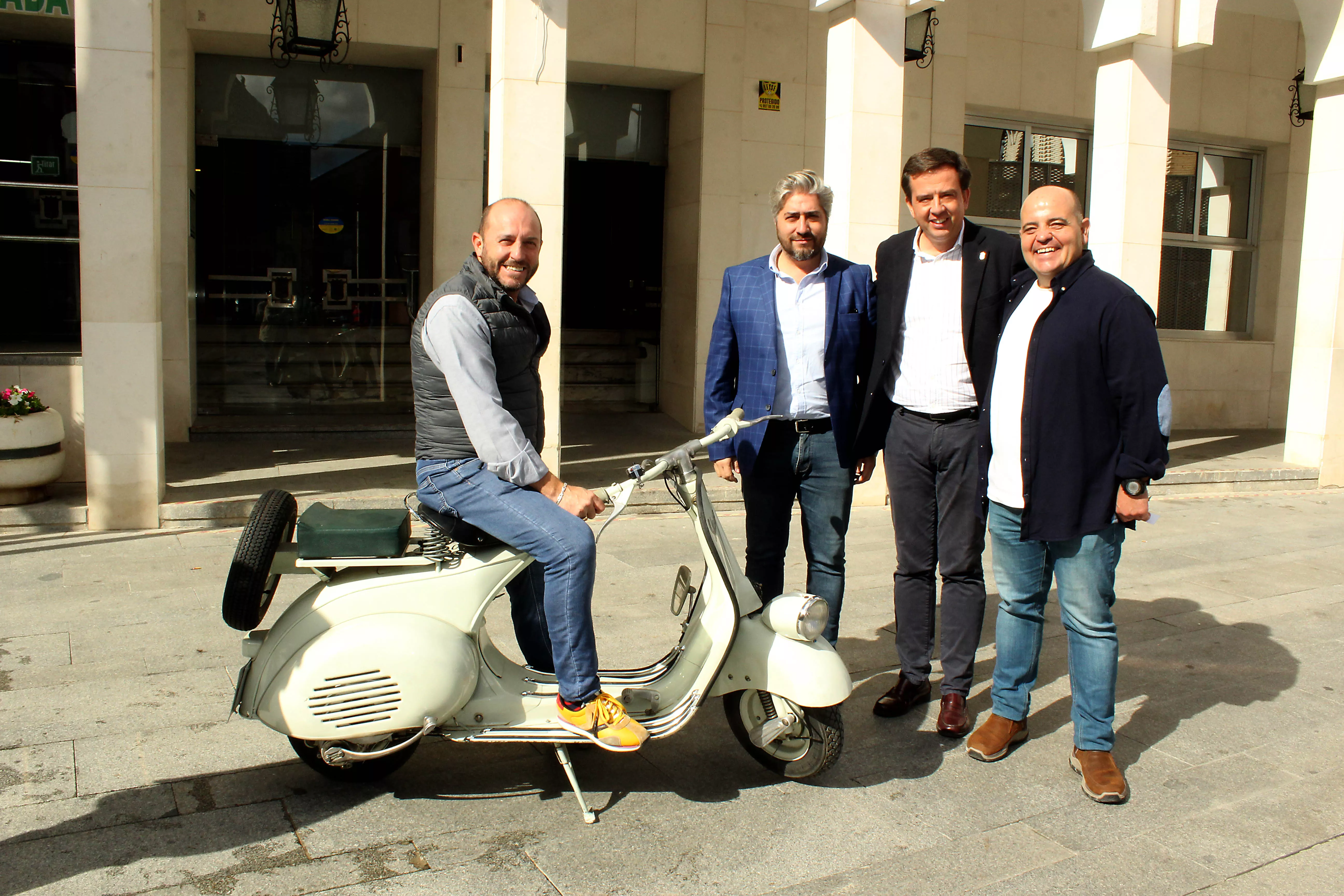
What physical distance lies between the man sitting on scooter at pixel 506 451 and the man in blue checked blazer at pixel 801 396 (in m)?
0.92

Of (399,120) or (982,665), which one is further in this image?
(399,120)

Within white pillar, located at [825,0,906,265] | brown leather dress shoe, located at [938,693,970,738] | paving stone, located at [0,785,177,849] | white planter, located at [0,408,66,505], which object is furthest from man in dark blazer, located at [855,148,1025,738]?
white planter, located at [0,408,66,505]

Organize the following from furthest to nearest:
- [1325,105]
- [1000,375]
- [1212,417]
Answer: [1212,417] < [1325,105] < [1000,375]

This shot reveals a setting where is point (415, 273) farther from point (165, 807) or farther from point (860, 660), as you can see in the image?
point (165, 807)

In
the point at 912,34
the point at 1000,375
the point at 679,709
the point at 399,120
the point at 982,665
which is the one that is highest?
the point at 912,34

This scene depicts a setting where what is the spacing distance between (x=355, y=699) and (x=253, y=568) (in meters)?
0.48

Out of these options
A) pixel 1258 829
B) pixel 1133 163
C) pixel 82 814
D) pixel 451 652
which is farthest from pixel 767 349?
pixel 1133 163

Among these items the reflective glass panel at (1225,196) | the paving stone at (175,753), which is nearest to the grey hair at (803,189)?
the paving stone at (175,753)

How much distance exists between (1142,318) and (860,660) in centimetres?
206

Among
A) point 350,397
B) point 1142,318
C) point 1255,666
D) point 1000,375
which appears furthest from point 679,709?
point 350,397

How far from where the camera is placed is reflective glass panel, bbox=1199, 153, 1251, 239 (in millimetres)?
14055

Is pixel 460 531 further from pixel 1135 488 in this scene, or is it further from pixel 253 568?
pixel 1135 488

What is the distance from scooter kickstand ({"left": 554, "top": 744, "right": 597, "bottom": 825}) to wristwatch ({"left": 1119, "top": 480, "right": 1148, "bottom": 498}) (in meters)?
1.95

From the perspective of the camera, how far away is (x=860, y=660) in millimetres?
4969
